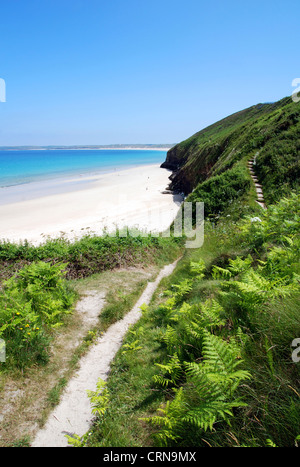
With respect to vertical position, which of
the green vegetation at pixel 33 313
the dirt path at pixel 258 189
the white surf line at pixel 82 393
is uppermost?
the dirt path at pixel 258 189

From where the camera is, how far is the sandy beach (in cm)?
2088

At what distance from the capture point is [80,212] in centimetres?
2741

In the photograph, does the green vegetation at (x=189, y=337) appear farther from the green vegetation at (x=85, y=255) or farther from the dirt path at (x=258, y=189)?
the dirt path at (x=258, y=189)

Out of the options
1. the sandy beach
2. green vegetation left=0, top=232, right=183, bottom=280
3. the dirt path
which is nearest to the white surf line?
green vegetation left=0, top=232, right=183, bottom=280

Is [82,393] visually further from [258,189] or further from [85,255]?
[258,189]

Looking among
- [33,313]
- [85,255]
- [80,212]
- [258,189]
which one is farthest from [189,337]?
[80,212]

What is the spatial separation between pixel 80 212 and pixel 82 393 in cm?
2387

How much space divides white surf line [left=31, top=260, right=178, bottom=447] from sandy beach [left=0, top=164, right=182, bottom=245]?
8.27 metres

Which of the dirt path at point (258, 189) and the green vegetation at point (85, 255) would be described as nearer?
the green vegetation at point (85, 255)

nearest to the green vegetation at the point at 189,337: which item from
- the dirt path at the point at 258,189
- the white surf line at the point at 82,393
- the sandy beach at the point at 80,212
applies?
the white surf line at the point at 82,393

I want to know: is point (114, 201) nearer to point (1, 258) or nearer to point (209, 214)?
point (209, 214)

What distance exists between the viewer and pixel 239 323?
13.6 feet

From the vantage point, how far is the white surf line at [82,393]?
13.4 feet

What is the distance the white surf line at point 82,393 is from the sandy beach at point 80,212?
8.27 meters
